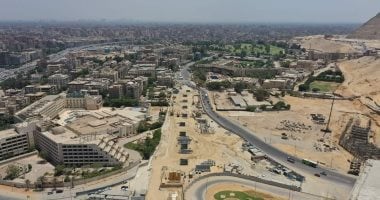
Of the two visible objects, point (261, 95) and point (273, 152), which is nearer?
point (273, 152)

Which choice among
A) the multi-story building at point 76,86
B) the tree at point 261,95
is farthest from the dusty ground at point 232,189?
the multi-story building at point 76,86

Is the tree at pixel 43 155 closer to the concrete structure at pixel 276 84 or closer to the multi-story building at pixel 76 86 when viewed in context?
the multi-story building at pixel 76 86

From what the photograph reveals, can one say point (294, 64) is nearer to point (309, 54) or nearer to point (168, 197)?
point (309, 54)

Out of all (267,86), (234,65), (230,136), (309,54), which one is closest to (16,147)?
(230,136)

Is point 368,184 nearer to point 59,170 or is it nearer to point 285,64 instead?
point 59,170

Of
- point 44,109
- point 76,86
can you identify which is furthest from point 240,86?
point 44,109

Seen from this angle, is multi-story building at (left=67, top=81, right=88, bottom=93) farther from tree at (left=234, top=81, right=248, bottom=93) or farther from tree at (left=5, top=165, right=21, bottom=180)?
tree at (left=5, top=165, right=21, bottom=180)

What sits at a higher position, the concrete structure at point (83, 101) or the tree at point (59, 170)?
the concrete structure at point (83, 101)
